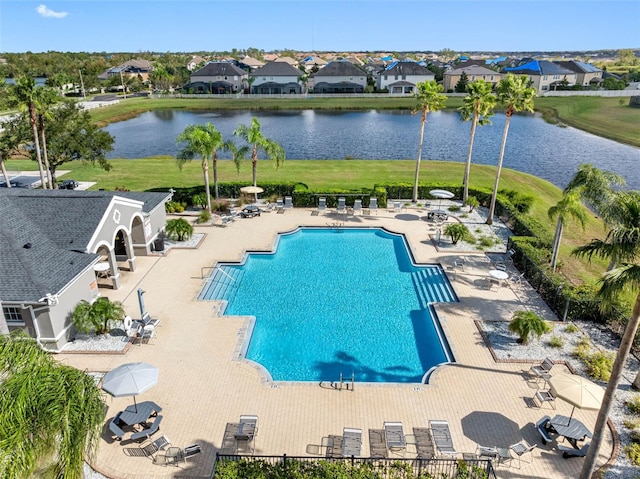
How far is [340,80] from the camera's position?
125 metres

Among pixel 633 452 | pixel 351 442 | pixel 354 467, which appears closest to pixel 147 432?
pixel 351 442

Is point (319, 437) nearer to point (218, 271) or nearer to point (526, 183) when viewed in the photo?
point (218, 271)

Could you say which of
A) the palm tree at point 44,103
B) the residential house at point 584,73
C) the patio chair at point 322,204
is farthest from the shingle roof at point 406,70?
the palm tree at point 44,103

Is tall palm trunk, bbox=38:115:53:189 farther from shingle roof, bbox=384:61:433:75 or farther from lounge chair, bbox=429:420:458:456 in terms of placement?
shingle roof, bbox=384:61:433:75

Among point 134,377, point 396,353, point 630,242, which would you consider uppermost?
point 630,242

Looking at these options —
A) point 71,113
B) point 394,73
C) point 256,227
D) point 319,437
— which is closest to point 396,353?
point 319,437

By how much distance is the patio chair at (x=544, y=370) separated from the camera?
17906 millimetres

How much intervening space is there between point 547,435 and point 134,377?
14001 mm

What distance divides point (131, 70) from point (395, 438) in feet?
563

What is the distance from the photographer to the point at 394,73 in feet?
409

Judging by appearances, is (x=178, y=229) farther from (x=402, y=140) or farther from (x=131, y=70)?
(x=131, y=70)

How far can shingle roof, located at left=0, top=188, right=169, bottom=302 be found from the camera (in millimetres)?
18766

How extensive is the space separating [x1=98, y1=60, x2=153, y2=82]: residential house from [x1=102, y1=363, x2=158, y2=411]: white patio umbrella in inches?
5803

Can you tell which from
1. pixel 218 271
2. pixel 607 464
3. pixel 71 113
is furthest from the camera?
pixel 71 113
